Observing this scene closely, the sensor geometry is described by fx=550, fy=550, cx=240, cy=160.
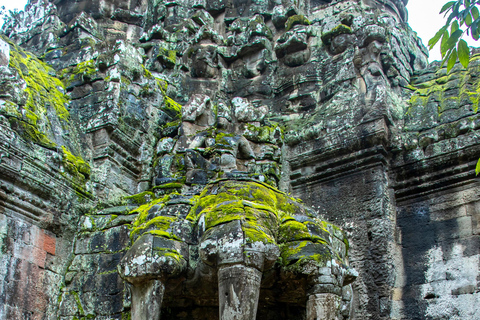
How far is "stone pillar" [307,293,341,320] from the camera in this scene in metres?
5.20

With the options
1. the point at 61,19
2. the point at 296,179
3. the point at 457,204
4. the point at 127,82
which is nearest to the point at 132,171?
the point at 127,82

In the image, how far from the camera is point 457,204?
Result: 754cm

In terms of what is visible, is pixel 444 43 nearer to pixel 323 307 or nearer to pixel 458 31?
pixel 458 31

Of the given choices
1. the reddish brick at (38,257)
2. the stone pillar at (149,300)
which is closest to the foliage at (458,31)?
the stone pillar at (149,300)

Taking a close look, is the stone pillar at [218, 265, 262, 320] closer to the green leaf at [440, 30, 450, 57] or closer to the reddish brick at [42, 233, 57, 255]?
the green leaf at [440, 30, 450, 57]

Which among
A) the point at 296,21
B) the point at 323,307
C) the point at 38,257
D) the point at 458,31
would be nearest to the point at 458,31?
the point at 458,31

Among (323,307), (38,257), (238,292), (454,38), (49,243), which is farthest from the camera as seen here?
(49,243)

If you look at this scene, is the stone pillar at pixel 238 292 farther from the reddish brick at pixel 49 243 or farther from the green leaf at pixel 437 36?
the reddish brick at pixel 49 243

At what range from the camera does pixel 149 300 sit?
5.30m

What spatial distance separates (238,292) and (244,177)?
5.49 feet

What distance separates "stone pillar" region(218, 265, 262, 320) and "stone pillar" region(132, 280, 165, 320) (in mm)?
655

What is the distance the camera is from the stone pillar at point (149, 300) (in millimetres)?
5281

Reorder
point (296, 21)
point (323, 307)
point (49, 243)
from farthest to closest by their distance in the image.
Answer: point (296, 21)
point (49, 243)
point (323, 307)

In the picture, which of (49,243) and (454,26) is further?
A: (49,243)
